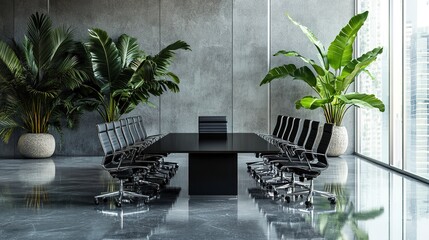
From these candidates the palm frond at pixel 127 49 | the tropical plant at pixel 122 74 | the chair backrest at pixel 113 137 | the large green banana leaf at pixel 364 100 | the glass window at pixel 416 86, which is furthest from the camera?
the palm frond at pixel 127 49

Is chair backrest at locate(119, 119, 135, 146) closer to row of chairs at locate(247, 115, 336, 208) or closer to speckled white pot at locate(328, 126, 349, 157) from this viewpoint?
row of chairs at locate(247, 115, 336, 208)

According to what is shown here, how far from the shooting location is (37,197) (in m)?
7.27

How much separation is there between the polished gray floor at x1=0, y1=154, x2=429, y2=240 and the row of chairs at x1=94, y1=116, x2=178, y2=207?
0.18 metres

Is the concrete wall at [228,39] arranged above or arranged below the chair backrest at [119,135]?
above

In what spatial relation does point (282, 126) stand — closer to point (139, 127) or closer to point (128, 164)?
point (139, 127)

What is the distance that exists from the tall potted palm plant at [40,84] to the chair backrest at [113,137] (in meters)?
4.73

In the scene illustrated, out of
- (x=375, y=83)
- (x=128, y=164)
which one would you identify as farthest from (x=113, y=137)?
(x=375, y=83)

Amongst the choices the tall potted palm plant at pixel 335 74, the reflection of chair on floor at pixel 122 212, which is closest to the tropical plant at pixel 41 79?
the tall potted palm plant at pixel 335 74

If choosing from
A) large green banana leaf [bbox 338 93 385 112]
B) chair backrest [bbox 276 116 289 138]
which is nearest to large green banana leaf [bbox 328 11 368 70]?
large green banana leaf [bbox 338 93 385 112]

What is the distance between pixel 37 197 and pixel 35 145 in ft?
16.7

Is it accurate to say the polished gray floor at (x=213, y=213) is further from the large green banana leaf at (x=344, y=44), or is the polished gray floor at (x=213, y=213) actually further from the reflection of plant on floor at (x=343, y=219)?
the large green banana leaf at (x=344, y=44)

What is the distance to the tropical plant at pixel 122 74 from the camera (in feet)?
38.3

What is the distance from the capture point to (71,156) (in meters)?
13.0

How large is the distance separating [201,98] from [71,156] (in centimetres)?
309
